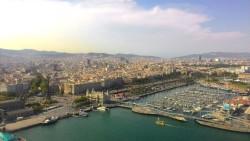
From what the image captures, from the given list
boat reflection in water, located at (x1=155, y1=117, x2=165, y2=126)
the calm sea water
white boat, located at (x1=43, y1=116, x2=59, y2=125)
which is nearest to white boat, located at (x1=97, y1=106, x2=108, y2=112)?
the calm sea water

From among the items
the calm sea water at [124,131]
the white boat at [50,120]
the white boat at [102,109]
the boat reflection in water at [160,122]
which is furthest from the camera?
the white boat at [102,109]

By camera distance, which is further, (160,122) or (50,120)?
(160,122)

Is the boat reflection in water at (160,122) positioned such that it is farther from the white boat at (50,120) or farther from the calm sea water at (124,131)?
the white boat at (50,120)

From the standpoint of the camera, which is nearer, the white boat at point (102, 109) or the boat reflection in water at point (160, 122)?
the boat reflection in water at point (160, 122)

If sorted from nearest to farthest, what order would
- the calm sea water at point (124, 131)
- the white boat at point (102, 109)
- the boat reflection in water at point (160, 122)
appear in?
the calm sea water at point (124, 131) → the boat reflection in water at point (160, 122) → the white boat at point (102, 109)

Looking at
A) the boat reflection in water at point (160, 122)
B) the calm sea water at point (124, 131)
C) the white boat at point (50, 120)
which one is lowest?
the calm sea water at point (124, 131)

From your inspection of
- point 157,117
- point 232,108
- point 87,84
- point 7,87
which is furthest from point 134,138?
point 7,87

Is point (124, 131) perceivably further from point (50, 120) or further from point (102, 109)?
point (102, 109)

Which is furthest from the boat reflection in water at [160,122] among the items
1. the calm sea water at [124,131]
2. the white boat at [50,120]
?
the white boat at [50,120]

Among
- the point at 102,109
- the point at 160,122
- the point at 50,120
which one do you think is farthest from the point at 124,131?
the point at 102,109
